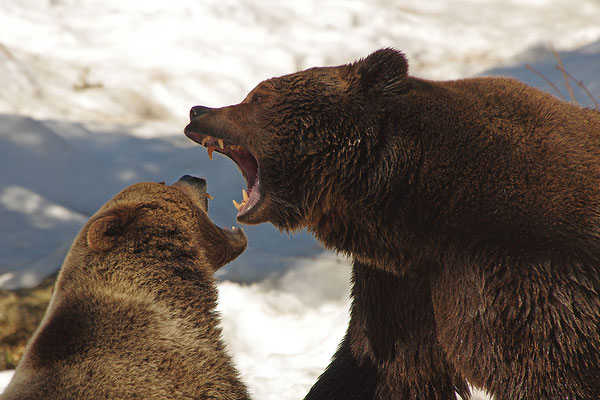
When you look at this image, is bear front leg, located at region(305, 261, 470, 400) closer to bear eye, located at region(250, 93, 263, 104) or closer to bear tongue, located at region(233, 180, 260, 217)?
bear tongue, located at region(233, 180, 260, 217)

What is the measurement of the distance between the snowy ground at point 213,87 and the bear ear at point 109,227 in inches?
70.4

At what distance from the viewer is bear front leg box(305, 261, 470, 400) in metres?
3.08

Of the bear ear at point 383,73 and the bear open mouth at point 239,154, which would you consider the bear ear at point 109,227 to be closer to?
the bear open mouth at point 239,154

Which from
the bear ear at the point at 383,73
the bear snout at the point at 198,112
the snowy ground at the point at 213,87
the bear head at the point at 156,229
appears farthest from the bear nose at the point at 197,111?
the snowy ground at the point at 213,87

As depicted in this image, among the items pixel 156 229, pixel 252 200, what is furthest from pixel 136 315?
pixel 252 200

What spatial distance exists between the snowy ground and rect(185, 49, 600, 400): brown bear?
5.09 feet

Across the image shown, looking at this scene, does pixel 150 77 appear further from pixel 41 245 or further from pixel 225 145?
pixel 225 145

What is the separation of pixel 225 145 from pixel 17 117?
4.08 meters

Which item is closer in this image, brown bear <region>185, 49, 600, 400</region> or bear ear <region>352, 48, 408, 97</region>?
brown bear <region>185, 49, 600, 400</region>

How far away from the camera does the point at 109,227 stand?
2869 mm

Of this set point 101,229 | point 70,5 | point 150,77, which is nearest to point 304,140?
point 101,229

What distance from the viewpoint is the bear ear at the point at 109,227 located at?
9.25ft

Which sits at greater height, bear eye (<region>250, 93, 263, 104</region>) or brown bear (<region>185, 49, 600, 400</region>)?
bear eye (<region>250, 93, 263, 104</region>)

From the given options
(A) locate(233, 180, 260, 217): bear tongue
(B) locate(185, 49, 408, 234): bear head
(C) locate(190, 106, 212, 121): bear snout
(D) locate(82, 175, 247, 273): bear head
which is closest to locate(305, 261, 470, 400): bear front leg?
(B) locate(185, 49, 408, 234): bear head
